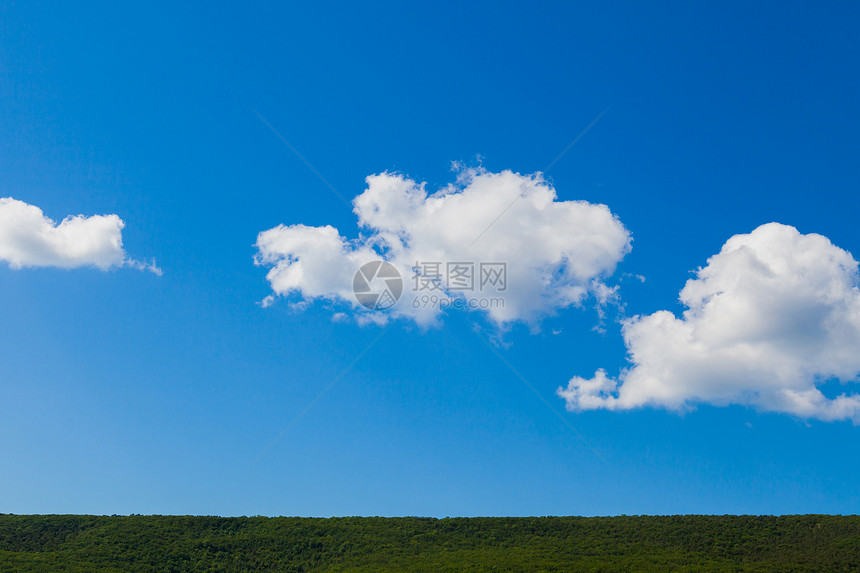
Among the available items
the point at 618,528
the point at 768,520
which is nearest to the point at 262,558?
the point at 618,528

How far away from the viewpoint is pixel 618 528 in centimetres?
7231

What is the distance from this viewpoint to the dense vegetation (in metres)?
61.8

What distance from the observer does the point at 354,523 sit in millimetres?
75812

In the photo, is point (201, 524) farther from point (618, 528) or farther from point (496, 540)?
point (618, 528)

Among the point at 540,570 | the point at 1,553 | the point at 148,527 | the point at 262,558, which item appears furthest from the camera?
the point at 148,527

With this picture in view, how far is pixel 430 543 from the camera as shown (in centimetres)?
7075

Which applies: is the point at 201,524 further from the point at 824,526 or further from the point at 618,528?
the point at 824,526

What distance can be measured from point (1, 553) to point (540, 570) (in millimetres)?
52384

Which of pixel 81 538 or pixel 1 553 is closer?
pixel 1 553

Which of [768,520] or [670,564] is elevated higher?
[768,520]

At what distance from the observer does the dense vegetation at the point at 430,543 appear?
61781 millimetres

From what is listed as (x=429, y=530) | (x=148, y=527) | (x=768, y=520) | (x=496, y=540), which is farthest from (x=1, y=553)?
(x=768, y=520)

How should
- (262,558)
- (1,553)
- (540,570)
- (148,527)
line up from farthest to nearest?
(148,527) < (262,558) < (1,553) < (540,570)

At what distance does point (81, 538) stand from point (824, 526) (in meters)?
79.4
